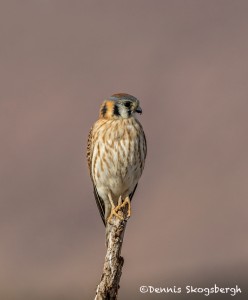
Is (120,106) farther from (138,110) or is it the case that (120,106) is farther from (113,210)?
(113,210)

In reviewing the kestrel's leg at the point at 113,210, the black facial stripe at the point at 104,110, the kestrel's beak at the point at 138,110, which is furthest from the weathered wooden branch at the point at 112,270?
the black facial stripe at the point at 104,110

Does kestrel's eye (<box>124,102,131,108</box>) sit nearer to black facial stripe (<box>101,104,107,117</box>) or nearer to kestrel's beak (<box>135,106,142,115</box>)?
kestrel's beak (<box>135,106,142,115</box>)

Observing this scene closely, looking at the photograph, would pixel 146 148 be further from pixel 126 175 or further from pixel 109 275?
pixel 109 275

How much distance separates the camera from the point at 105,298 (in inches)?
205

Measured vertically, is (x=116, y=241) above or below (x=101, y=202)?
below

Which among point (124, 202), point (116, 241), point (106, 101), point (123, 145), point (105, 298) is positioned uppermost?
point (106, 101)

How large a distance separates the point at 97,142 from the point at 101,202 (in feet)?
2.09

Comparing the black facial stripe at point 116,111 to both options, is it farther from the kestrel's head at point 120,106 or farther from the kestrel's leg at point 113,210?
the kestrel's leg at point 113,210

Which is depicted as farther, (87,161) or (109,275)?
(87,161)

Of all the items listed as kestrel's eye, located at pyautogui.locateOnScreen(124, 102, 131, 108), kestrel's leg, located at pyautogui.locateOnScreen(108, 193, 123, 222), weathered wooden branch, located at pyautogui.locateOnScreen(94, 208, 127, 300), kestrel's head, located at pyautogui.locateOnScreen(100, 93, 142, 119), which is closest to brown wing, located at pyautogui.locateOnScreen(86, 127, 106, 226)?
kestrel's leg, located at pyautogui.locateOnScreen(108, 193, 123, 222)

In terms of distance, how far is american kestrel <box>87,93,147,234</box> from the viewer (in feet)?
20.7

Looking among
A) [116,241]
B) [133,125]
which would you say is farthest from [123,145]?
[116,241]

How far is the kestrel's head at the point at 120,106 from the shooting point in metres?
6.31

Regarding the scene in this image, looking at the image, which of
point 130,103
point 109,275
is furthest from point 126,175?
point 109,275
